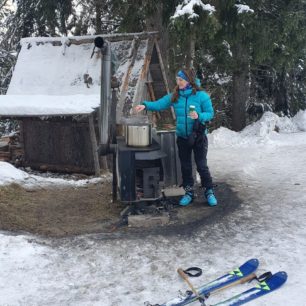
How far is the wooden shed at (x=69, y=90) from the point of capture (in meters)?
9.84

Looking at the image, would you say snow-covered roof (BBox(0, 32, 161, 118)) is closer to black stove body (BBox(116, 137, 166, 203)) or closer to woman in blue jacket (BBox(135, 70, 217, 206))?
woman in blue jacket (BBox(135, 70, 217, 206))

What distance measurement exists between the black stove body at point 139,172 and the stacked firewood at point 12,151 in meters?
6.02

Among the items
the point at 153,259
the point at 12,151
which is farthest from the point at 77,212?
the point at 12,151

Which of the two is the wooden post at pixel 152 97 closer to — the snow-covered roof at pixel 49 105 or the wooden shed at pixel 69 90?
the wooden shed at pixel 69 90

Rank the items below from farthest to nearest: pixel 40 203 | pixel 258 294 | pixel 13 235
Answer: pixel 40 203
pixel 13 235
pixel 258 294

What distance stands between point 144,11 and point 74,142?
13.3 feet

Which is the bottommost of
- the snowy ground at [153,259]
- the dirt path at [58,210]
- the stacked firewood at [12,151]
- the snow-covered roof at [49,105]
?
the stacked firewood at [12,151]

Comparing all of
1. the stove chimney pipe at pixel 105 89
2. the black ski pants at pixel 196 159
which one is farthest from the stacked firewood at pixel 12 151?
the black ski pants at pixel 196 159

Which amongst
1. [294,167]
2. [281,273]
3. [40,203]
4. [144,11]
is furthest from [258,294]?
[144,11]

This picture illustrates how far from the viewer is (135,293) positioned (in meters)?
4.20

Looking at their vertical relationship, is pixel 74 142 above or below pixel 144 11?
below

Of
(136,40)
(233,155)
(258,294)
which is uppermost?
(136,40)

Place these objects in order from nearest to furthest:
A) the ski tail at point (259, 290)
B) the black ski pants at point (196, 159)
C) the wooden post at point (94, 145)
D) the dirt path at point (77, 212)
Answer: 1. the ski tail at point (259, 290)
2. the dirt path at point (77, 212)
3. the black ski pants at point (196, 159)
4. the wooden post at point (94, 145)

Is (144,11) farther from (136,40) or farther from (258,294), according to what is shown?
(258,294)
